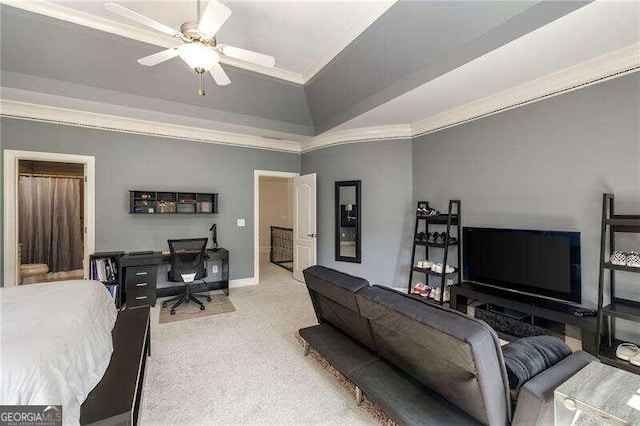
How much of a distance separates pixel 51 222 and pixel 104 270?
2740 mm

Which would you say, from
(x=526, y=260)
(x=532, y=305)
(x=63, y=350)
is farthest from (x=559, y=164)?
(x=63, y=350)

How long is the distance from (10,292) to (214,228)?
288cm

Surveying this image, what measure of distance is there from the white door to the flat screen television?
262 centimetres

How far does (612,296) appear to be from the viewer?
8.41 ft

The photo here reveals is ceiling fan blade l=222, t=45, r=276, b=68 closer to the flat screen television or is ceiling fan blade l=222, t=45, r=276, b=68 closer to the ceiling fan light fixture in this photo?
the ceiling fan light fixture

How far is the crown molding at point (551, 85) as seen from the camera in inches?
98.4

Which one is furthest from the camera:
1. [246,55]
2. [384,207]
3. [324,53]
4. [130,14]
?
[384,207]

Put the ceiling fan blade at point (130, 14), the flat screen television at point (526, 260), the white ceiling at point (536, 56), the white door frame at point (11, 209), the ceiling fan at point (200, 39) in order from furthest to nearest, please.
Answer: the white door frame at point (11, 209) → the flat screen television at point (526, 260) → the white ceiling at point (536, 56) → the ceiling fan at point (200, 39) → the ceiling fan blade at point (130, 14)

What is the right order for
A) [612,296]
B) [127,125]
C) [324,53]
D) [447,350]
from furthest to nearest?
1. [127,125]
2. [324,53]
3. [612,296]
4. [447,350]

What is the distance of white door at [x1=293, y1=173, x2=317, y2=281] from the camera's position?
5355 millimetres

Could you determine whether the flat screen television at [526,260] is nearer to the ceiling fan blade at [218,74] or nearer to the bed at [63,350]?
the ceiling fan blade at [218,74]

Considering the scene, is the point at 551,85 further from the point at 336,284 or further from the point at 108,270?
the point at 108,270

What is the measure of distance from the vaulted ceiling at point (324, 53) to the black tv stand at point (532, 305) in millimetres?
2219

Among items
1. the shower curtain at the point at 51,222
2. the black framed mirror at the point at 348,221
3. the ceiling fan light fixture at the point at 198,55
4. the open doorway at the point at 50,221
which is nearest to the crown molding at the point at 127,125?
the black framed mirror at the point at 348,221
